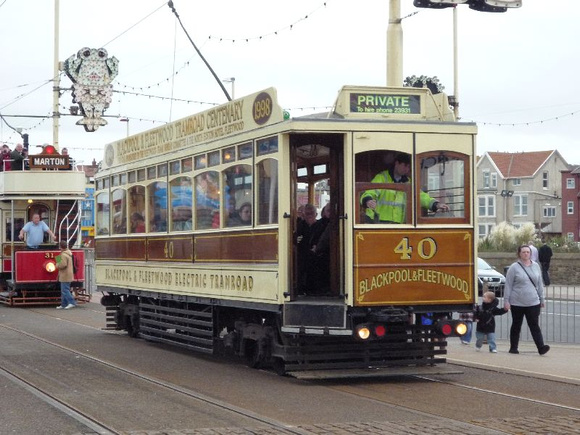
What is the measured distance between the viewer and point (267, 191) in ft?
43.9

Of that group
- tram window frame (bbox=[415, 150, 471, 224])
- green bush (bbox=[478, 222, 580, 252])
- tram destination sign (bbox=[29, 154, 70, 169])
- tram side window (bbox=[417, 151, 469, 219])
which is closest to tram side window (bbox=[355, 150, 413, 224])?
tram window frame (bbox=[415, 150, 471, 224])

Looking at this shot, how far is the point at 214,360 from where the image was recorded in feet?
51.3

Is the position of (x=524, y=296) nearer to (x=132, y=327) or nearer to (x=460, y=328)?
(x=460, y=328)

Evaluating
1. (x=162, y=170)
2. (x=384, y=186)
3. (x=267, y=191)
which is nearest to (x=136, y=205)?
(x=162, y=170)

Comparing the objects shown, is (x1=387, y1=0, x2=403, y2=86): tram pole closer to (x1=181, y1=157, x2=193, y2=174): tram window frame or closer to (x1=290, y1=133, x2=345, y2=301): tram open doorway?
(x1=181, y1=157, x2=193, y2=174): tram window frame

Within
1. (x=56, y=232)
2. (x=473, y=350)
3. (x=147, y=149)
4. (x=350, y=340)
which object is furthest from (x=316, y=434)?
(x=56, y=232)

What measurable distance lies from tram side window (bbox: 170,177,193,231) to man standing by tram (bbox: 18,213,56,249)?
41.0 feet

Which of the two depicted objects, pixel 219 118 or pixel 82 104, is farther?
pixel 82 104

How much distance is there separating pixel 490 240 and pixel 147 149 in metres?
38.0

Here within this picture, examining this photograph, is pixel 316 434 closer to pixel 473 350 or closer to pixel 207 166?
pixel 207 166

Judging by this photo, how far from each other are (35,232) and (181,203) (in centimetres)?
1304

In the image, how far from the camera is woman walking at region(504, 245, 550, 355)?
16.2 m

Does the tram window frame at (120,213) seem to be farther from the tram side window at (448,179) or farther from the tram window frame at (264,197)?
the tram side window at (448,179)

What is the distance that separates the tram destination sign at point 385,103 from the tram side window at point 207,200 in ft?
8.05
